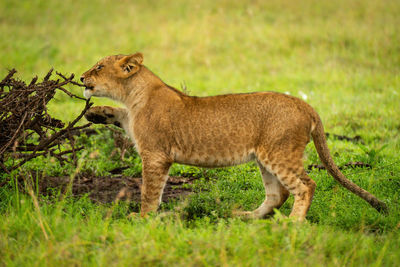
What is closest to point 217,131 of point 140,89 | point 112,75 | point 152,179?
point 152,179

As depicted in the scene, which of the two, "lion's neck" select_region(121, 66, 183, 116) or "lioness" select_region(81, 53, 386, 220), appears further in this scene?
"lion's neck" select_region(121, 66, 183, 116)

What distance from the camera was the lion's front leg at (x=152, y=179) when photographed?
216 inches

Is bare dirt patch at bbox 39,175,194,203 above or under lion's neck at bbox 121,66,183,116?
under

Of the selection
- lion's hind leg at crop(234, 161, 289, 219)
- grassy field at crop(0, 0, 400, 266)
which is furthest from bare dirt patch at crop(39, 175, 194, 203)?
lion's hind leg at crop(234, 161, 289, 219)

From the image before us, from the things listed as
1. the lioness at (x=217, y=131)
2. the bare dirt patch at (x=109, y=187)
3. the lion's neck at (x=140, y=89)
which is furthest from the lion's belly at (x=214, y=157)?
the lion's neck at (x=140, y=89)

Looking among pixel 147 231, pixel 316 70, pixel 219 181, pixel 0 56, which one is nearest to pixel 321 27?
pixel 316 70

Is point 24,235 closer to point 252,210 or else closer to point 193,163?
point 193,163

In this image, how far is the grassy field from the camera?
13.8 ft

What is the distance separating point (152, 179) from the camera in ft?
18.0

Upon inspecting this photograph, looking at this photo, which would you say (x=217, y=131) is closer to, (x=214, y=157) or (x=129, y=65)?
(x=214, y=157)

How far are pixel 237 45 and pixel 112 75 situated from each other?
8.57 metres

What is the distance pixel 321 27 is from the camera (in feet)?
47.8

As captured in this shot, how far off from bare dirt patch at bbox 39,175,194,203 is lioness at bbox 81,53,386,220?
0.66 meters

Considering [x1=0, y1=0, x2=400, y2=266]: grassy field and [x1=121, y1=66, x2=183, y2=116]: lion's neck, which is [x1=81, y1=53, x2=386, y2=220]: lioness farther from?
[x1=0, y1=0, x2=400, y2=266]: grassy field
